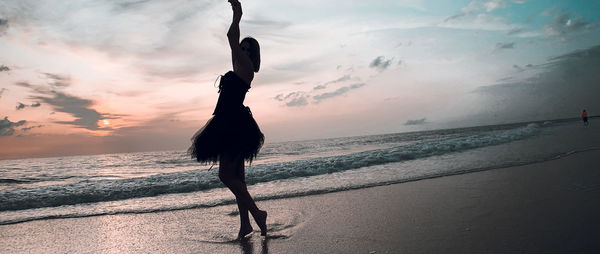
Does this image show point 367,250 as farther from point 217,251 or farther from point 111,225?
point 111,225

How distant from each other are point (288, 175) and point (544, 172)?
5137mm

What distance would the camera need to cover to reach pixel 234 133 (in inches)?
118

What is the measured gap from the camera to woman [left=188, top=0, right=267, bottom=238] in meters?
2.97

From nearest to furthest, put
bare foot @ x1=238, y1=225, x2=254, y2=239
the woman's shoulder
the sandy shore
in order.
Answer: the sandy shore, the woman's shoulder, bare foot @ x1=238, y1=225, x2=254, y2=239

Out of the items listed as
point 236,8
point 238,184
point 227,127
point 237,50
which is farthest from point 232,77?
point 238,184

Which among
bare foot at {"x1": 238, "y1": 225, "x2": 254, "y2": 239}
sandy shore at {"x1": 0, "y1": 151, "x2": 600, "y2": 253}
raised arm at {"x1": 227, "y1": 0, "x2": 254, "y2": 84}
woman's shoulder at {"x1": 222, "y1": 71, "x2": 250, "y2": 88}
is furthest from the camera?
bare foot at {"x1": 238, "y1": 225, "x2": 254, "y2": 239}

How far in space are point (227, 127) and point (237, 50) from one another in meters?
0.71

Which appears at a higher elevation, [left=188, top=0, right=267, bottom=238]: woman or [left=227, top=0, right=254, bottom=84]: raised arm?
→ [left=227, top=0, right=254, bottom=84]: raised arm

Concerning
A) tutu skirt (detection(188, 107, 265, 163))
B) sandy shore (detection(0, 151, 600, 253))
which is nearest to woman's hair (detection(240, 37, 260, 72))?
tutu skirt (detection(188, 107, 265, 163))

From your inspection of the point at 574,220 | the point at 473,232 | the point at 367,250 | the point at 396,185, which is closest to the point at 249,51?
the point at 367,250

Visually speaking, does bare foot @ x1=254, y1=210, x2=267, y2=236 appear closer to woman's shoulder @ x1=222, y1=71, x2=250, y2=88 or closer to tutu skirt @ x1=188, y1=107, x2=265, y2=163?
tutu skirt @ x1=188, y1=107, x2=265, y2=163

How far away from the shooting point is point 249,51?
304 centimetres

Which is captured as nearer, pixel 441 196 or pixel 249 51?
pixel 249 51

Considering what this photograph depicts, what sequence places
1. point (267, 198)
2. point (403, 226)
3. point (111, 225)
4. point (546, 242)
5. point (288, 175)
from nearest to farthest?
point (546, 242), point (403, 226), point (111, 225), point (267, 198), point (288, 175)
